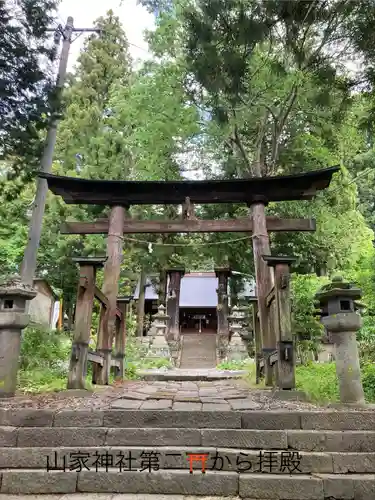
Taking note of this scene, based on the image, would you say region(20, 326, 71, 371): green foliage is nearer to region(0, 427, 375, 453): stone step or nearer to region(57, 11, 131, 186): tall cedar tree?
region(0, 427, 375, 453): stone step

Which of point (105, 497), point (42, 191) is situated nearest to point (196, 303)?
point (42, 191)

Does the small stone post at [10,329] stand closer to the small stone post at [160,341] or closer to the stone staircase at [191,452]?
the stone staircase at [191,452]

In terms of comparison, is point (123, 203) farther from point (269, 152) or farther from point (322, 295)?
point (269, 152)

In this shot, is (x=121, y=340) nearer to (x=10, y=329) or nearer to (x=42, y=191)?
(x=10, y=329)

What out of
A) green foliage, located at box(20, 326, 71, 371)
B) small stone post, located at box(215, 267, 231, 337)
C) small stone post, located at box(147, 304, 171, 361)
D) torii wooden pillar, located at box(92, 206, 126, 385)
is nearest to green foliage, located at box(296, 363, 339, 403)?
torii wooden pillar, located at box(92, 206, 126, 385)

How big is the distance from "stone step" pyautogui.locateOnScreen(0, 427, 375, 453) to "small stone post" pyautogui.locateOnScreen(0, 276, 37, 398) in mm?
1019

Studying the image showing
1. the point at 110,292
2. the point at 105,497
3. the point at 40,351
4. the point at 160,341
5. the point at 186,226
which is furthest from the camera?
the point at 160,341

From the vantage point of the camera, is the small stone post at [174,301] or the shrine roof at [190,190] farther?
the small stone post at [174,301]

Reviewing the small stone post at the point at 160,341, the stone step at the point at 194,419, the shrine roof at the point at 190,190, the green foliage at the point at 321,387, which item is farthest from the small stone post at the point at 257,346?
the small stone post at the point at 160,341

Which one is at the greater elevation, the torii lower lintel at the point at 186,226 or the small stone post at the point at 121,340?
the torii lower lintel at the point at 186,226

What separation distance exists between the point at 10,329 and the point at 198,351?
11.7 m

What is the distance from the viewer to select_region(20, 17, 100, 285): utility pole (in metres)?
7.36

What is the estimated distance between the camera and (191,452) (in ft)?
10.2

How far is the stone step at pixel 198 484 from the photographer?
2.78m
